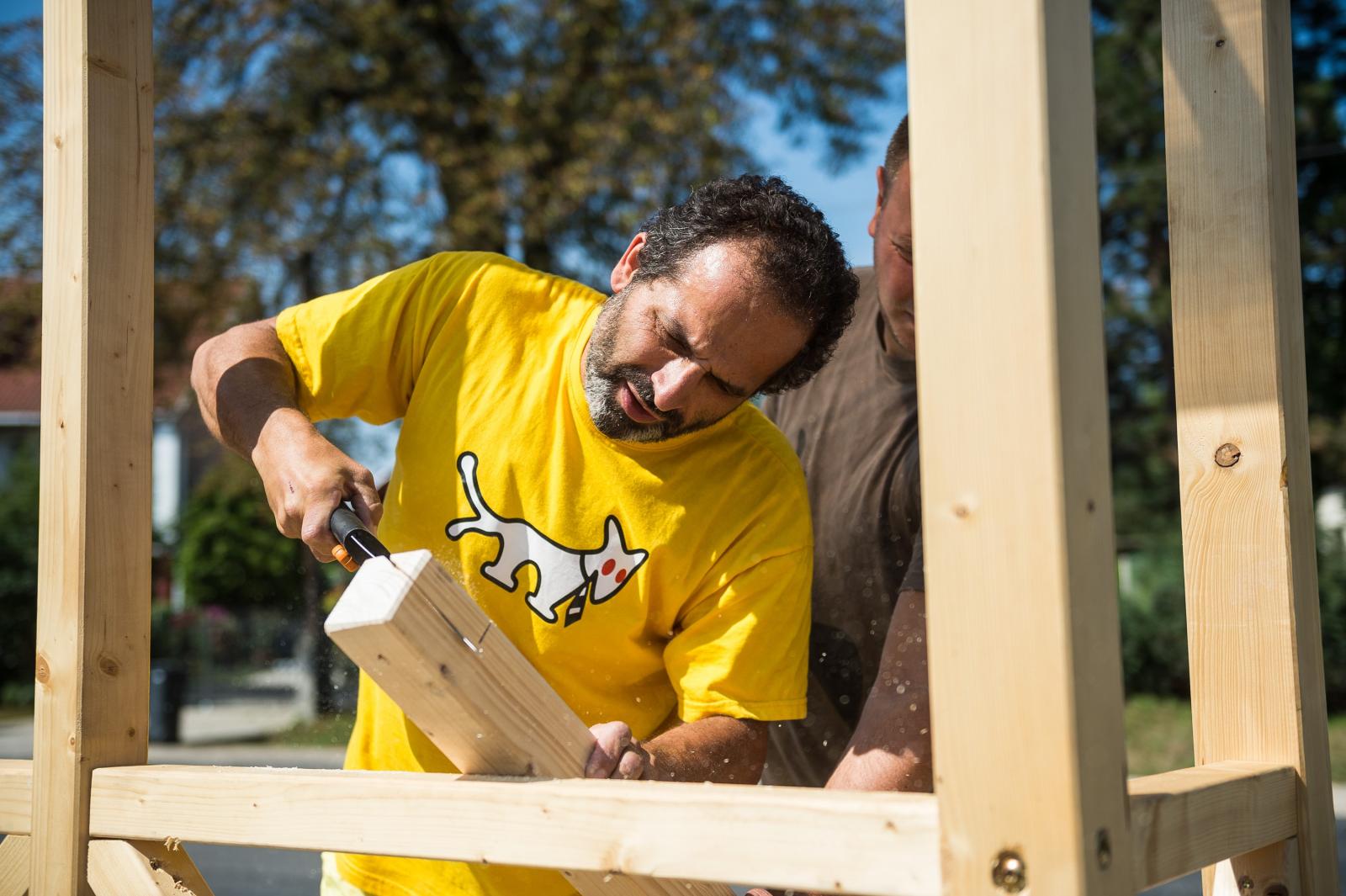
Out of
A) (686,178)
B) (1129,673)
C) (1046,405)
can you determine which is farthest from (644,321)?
(1129,673)

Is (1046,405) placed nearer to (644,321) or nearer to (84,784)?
(644,321)

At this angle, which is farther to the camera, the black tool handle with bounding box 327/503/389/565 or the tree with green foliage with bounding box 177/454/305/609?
the tree with green foliage with bounding box 177/454/305/609

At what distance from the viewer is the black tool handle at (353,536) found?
1.37m

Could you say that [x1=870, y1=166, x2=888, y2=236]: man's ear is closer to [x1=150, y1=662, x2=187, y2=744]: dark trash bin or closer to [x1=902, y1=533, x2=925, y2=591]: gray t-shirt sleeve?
[x1=902, y1=533, x2=925, y2=591]: gray t-shirt sleeve

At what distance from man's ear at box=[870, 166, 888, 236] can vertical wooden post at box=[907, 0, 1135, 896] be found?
1.53 meters

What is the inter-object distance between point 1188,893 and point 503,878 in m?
4.76

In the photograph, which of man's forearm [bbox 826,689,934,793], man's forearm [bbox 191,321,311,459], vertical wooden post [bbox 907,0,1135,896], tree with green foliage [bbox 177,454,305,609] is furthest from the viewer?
tree with green foliage [bbox 177,454,305,609]

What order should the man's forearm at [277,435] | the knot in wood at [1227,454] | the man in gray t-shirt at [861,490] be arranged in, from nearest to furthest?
the man's forearm at [277,435] → the knot in wood at [1227,454] → the man in gray t-shirt at [861,490]

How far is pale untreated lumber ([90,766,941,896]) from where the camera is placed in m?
1.06

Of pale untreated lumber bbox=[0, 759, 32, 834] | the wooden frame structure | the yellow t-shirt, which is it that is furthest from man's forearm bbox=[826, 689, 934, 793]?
pale untreated lumber bbox=[0, 759, 32, 834]

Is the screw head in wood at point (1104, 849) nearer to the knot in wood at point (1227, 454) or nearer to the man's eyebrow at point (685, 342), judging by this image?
the knot in wood at point (1227, 454)

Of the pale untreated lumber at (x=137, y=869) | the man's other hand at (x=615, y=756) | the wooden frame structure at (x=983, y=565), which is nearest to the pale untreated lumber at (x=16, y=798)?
the wooden frame structure at (x=983, y=565)

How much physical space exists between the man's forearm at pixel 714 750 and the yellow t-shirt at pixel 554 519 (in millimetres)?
31

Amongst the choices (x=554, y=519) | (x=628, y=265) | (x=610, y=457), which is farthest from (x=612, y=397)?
(x=628, y=265)
